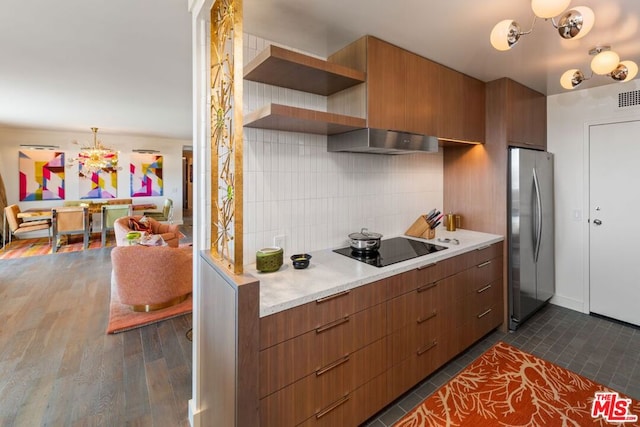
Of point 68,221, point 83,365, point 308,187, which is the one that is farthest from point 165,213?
point 308,187

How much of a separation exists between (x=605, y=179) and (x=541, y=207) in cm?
76

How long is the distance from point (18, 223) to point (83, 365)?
5.55 m

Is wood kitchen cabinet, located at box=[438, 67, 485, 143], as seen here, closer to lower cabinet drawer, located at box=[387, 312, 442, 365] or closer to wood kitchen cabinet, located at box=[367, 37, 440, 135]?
wood kitchen cabinet, located at box=[367, 37, 440, 135]

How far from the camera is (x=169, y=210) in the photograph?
7.54 metres

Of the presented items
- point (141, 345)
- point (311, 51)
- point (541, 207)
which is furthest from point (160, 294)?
point (541, 207)

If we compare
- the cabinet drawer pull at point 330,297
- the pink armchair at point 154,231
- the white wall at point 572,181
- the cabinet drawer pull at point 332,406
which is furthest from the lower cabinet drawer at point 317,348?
the pink armchair at point 154,231

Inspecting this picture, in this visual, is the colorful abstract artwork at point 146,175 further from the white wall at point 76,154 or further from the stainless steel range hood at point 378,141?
the stainless steel range hood at point 378,141

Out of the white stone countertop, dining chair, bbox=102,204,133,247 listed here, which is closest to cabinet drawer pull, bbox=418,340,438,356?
the white stone countertop

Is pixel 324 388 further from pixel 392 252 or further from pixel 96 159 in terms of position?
pixel 96 159

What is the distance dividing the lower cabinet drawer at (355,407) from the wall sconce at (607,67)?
2402mm

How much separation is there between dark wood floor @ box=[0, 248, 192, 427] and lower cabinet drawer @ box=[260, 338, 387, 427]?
85 centimetres

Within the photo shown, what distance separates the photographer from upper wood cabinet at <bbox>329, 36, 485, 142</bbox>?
200cm

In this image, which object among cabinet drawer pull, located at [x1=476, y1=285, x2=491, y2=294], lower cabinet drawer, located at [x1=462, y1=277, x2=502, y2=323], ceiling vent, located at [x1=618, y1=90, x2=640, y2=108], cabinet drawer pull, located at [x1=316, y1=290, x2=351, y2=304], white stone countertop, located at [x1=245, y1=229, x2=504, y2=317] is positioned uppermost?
ceiling vent, located at [x1=618, y1=90, x2=640, y2=108]

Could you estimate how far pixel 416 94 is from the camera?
2.27 m
